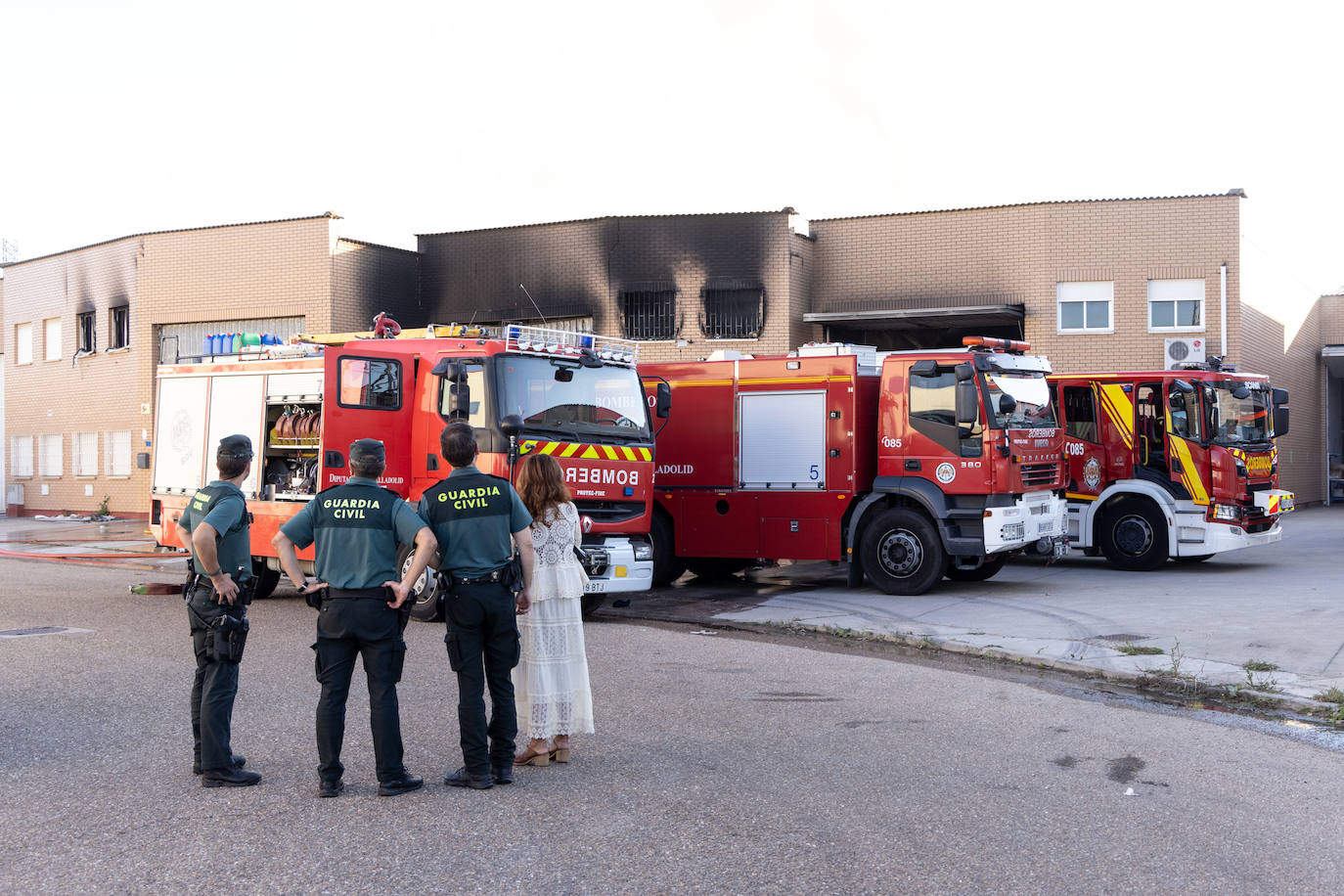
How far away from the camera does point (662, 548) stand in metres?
15.6

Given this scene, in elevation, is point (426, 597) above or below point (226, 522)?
below

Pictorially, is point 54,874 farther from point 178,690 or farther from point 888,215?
point 888,215

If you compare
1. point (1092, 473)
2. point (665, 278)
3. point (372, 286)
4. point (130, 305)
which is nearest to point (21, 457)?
point (130, 305)

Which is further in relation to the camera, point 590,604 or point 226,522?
point 590,604

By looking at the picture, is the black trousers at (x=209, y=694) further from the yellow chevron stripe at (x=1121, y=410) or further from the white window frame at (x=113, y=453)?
the white window frame at (x=113, y=453)

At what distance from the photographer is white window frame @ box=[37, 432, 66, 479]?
33281 mm

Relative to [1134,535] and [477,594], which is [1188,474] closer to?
[1134,535]

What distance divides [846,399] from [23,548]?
16.0m

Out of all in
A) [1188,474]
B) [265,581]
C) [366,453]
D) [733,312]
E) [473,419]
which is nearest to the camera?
[366,453]

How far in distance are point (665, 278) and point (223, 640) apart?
20.4 metres

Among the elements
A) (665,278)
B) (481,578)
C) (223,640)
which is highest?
(665,278)

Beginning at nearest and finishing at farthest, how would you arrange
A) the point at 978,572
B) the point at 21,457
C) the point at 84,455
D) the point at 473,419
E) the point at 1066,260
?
the point at 473,419 → the point at 978,572 → the point at 1066,260 → the point at 84,455 → the point at 21,457

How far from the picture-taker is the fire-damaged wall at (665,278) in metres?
25.8

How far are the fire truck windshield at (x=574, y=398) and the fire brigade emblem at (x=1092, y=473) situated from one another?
7066mm
